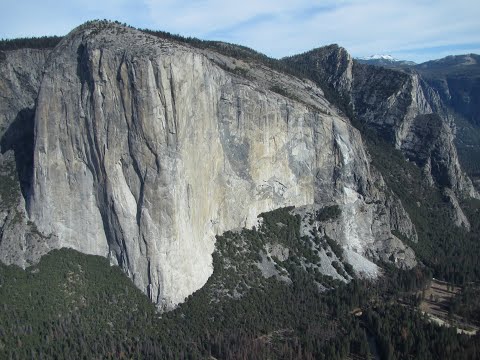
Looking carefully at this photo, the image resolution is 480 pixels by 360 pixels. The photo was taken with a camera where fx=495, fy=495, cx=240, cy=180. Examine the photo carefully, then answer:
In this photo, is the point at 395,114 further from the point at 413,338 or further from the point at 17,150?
the point at 17,150

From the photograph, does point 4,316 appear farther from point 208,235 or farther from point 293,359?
point 293,359

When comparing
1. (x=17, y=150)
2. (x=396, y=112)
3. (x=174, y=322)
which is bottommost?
(x=174, y=322)

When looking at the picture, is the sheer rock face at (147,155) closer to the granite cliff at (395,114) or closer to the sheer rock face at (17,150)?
the sheer rock face at (17,150)

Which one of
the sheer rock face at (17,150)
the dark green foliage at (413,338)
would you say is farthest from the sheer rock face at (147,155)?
the dark green foliage at (413,338)

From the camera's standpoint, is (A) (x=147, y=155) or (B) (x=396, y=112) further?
(B) (x=396, y=112)

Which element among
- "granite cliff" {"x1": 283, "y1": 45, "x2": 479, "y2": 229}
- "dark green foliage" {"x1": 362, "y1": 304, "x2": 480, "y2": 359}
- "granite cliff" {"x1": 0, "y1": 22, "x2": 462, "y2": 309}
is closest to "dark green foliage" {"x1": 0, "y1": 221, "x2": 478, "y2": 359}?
"dark green foliage" {"x1": 362, "y1": 304, "x2": 480, "y2": 359}

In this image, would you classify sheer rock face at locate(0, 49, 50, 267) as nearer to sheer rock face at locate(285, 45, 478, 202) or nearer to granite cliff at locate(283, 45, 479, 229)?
granite cliff at locate(283, 45, 479, 229)

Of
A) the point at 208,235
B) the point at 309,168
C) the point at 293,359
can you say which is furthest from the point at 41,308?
the point at 309,168

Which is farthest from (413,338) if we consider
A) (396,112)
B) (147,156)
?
(396,112)
